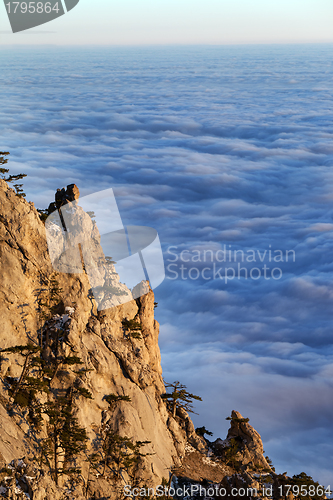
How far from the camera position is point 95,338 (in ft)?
123

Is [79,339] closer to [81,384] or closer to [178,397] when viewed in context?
[81,384]

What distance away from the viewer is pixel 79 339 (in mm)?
36219

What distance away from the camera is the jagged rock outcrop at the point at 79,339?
34281mm

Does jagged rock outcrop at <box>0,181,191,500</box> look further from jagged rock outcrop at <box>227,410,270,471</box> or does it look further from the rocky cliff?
jagged rock outcrop at <box>227,410,270,471</box>

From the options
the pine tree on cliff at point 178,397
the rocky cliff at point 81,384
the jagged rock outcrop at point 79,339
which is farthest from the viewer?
the pine tree on cliff at point 178,397

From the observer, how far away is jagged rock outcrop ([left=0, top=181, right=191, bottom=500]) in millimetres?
34281

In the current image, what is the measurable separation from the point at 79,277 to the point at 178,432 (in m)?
17.3

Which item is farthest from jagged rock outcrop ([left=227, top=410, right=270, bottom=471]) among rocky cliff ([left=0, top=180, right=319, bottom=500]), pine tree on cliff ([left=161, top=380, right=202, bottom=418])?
pine tree on cliff ([left=161, top=380, right=202, bottom=418])

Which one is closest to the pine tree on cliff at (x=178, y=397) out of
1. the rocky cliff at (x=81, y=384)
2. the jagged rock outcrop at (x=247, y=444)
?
the rocky cliff at (x=81, y=384)

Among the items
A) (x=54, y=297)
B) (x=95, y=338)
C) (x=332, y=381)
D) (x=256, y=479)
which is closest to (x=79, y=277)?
(x=54, y=297)

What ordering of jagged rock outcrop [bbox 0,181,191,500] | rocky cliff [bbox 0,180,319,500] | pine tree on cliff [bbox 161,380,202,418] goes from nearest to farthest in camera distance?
rocky cliff [bbox 0,180,319,500]
jagged rock outcrop [bbox 0,181,191,500]
pine tree on cliff [bbox 161,380,202,418]

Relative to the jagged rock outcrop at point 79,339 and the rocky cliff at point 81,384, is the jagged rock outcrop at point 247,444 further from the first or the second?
the jagged rock outcrop at point 79,339

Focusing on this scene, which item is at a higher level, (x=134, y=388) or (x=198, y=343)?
(x=198, y=343)

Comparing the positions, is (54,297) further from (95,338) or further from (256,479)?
(256,479)
